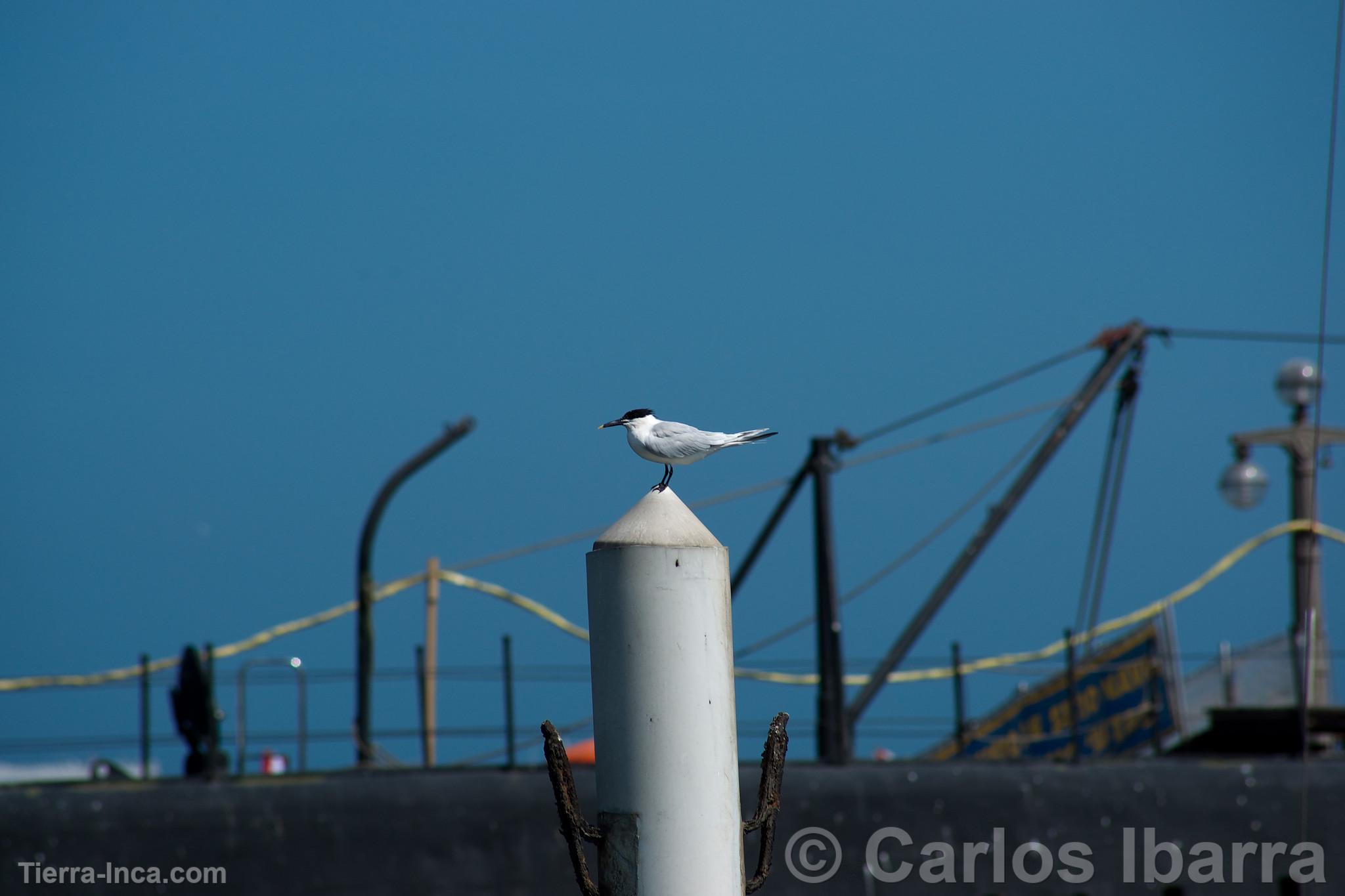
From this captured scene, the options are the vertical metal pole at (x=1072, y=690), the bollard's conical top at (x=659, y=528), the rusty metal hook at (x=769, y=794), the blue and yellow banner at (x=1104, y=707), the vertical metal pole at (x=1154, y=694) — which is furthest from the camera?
the blue and yellow banner at (x=1104, y=707)

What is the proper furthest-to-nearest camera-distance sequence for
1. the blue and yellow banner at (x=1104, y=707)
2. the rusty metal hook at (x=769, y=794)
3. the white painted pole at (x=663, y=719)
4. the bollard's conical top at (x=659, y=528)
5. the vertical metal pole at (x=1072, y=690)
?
the blue and yellow banner at (x=1104, y=707) < the vertical metal pole at (x=1072, y=690) < the rusty metal hook at (x=769, y=794) < the bollard's conical top at (x=659, y=528) < the white painted pole at (x=663, y=719)

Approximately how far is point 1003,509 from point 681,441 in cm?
996

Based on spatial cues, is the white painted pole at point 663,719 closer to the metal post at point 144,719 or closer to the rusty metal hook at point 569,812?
the rusty metal hook at point 569,812

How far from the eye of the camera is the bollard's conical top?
4.07 metres

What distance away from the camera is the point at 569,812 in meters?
4.11

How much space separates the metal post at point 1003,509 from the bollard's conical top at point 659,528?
867 centimetres

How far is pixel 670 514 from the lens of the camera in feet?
13.7

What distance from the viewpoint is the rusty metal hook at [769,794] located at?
4316 millimetres

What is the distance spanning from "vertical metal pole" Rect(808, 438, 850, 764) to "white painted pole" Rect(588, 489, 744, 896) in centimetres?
807

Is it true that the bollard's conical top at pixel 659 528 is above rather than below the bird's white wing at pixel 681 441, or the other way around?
below

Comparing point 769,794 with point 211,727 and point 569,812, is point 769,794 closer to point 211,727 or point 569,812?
point 569,812

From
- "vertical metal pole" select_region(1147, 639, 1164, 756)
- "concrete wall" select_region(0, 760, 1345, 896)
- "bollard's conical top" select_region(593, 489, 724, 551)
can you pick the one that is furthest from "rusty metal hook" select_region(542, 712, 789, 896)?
"vertical metal pole" select_region(1147, 639, 1164, 756)

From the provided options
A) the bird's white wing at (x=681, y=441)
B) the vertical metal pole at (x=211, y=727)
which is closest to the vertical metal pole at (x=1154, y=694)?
the vertical metal pole at (x=211, y=727)

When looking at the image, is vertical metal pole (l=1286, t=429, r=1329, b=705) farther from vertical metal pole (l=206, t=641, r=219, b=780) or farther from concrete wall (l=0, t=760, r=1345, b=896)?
vertical metal pole (l=206, t=641, r=219, b=780)
